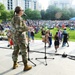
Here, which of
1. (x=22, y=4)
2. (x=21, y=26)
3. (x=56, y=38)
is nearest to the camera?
(x=21, y=26)

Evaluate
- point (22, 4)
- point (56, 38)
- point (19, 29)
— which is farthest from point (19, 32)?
point (22, 4)


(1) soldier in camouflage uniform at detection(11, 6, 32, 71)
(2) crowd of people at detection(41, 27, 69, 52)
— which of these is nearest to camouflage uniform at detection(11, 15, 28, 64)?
(1) soldier in camouflage uniform at detection(11, 6, 32, 71)

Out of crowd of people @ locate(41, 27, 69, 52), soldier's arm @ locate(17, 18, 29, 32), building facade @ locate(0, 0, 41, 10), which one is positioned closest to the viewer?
soldier's arm @ locate(17, 18, 29, 32)

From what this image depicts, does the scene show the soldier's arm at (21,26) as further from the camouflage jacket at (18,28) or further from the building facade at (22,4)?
the building facade at (22,4)

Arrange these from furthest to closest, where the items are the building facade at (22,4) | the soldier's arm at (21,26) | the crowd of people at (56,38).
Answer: the building facade at (22,4) → the crowd of people at (56,38) → the soldier's arm at (21,26)

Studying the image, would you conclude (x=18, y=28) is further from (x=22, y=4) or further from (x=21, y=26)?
(x=22, y=4)

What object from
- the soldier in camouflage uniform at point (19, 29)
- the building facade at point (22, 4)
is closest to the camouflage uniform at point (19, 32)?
the soldier in camouflage uniform at point (19, 29)

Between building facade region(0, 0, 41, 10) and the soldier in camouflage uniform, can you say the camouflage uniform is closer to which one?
the soldier in camouflage uniform

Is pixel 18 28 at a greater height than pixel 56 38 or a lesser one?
greater

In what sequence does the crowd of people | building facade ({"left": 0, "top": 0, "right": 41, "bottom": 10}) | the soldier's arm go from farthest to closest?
building facade ({"left": 0, "top": 0, "right": 41, "bottom": 10})
the crowd of people
the soldier's arm

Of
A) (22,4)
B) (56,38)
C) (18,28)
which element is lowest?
(56,38)

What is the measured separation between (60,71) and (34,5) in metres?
149

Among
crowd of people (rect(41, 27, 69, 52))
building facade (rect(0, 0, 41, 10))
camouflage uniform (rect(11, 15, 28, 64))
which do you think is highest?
building facade (rect(0, 0, 41, 10))

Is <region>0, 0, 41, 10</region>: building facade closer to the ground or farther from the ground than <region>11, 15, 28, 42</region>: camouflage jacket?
farther from the ground
